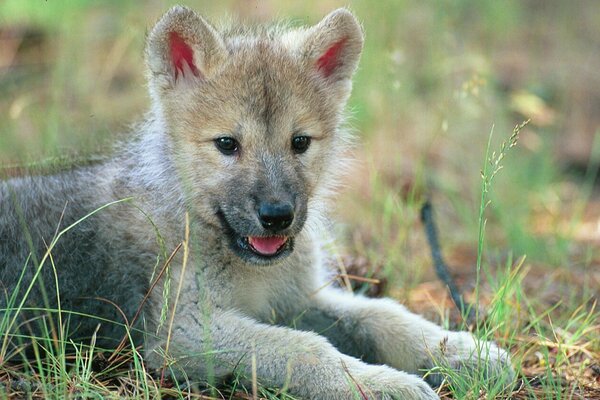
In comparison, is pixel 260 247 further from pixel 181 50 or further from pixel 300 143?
pixel 181 50

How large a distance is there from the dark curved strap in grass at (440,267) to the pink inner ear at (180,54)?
1.72 meters

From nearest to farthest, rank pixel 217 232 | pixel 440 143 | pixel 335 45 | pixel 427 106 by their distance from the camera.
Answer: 1. pixel 217 232
2. pixel 335 45
3. pixel 427 106
4. pixel 440 143

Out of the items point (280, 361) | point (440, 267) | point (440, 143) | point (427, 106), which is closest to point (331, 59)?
point (440, 267)

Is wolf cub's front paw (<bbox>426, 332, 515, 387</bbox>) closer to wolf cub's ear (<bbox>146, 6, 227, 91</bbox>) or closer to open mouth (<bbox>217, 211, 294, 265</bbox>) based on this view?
open mouth (<bbox>217, 211, 294, 265</bbox>)

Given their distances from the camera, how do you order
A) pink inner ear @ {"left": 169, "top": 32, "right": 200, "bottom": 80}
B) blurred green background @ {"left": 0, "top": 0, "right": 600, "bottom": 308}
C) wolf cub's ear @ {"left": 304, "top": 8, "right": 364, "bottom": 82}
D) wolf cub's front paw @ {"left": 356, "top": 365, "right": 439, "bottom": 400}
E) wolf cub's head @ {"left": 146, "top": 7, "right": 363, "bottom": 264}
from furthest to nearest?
1. blurred green background @ {"left": 0, "top": 0, "right": 600, "bottom": 308}
2. wolf cub's ear @ {"left": 304, "top": 8, "right": 364, "bottom": 82}
3. pink inner ear @ {"left": 169, "top": 32, "right": 200, "bottom": 80}
4. wolf cub's head @ {"left": 146, "top": 7, "right": 363, "bottom": 264}
5. wolf cub's front paw @ {"left": 356, "top": 365, "right": 439, "bottom": 400}

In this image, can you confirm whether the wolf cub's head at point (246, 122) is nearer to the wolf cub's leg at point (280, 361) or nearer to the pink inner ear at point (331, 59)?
the pink inner ear at point (331, 59)

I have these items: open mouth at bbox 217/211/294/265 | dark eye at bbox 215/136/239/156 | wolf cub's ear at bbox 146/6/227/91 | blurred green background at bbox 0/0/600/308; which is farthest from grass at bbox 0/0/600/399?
dark eye at bbox 215/136/239/156

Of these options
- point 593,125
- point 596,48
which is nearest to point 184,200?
point 593,125

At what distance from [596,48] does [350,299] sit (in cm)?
627

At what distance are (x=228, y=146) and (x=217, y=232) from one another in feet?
1.38

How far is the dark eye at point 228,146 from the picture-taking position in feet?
11.8

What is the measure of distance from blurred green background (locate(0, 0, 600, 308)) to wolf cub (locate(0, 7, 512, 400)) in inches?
35.6

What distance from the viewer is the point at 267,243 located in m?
3.59

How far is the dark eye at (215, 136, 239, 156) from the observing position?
141 inches
